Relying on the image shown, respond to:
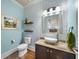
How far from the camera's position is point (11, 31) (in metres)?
3.02

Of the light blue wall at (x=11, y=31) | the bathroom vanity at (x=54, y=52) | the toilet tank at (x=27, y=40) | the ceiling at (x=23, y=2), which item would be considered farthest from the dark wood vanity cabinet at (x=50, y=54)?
the ceiling at (x=23, y=2)

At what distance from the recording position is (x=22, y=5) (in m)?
2.84

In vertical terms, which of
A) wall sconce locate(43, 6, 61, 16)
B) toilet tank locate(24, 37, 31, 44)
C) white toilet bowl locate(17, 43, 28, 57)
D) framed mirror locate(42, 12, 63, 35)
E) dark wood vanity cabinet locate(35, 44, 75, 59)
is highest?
wall sconce locate(43, 6, 61, 16)

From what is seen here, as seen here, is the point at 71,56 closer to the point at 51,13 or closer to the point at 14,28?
the point at 51,13

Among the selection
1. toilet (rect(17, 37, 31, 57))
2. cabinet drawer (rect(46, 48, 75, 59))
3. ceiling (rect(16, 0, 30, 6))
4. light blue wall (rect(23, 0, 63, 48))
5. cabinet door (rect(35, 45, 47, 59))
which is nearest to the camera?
cabinet drawer (rect(46, 48, 75, 59))

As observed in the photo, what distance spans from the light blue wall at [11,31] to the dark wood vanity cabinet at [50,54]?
3.74 ft

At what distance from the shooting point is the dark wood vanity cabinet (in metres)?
1.48

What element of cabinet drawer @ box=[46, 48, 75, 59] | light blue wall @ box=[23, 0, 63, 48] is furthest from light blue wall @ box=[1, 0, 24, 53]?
cabinet drawer @ box=[46, 48, 75, 59]

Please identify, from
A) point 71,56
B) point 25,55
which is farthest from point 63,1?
point 25,55

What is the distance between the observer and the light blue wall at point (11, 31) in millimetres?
2816

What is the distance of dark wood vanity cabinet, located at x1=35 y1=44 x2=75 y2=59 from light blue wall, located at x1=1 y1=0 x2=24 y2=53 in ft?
3.74

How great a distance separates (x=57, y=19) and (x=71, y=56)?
3.55ft

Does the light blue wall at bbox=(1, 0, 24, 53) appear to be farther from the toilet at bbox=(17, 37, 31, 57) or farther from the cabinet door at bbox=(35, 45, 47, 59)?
the cabinet door at bbox=(35, 45, 47, 59)

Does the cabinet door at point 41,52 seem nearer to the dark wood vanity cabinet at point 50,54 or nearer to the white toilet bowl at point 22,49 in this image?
the dark wood vanity cabinet at point 50,54
